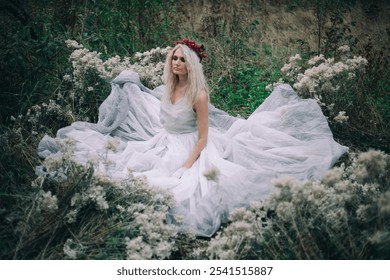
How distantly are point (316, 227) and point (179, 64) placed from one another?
2001 mm

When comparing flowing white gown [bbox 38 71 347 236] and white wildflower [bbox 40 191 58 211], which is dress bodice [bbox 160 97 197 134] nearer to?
flowing white gown [bbox 38 71 347 236]

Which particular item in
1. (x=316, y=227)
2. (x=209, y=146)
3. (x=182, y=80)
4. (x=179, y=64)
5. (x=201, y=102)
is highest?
(x=179, y=64)

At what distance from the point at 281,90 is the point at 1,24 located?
12.1 feet

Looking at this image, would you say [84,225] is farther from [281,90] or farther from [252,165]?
[281,90]

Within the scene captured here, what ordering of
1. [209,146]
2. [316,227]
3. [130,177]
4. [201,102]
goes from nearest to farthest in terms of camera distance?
[316,227], [130,177], [201,102], [209,146]

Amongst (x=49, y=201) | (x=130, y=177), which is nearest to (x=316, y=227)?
(x=130, y=177)

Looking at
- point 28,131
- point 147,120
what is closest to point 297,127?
point 147,120

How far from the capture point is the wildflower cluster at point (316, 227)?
7.97ft

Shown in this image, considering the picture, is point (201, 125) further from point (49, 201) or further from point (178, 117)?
Answer: point (49, 201)

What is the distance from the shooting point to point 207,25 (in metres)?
7.37

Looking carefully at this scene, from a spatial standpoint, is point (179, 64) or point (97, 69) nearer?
point (179, 64)

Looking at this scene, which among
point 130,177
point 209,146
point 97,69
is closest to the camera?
point 130,177

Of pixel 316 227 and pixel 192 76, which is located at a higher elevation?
pixel 192 76

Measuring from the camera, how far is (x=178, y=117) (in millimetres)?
4027
